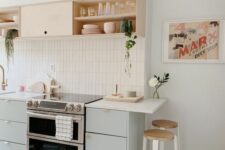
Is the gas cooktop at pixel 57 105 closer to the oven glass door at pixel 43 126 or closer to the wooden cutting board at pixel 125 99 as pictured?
the oven glass door at pixel 43 126

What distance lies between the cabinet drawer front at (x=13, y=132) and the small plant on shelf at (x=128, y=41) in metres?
1.40

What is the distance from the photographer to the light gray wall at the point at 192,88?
2.74 metres

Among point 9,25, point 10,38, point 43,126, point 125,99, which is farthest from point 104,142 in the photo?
point 9,25

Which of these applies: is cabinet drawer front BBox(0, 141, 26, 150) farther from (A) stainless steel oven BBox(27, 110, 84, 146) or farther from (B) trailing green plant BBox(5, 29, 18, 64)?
(B) trailing green plant BBox(5, 29, 18, 64)

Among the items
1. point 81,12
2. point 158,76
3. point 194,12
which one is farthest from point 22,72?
point 194,12

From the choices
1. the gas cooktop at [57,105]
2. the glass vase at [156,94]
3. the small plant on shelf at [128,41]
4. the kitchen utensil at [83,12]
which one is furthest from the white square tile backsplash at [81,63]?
the gas cooktop at [57,105]

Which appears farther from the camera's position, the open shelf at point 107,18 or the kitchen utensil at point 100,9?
the kitchen utensil at point 100,9

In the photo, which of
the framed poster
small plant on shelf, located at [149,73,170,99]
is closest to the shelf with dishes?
the framed poster

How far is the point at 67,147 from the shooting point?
253cm

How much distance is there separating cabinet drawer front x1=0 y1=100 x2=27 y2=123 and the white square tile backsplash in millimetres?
671

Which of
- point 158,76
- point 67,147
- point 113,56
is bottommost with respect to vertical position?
point 67,147

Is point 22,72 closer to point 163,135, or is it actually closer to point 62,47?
point 62,47

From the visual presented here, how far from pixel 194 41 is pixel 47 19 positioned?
1.78 meters

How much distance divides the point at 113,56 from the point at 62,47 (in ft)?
2.55
